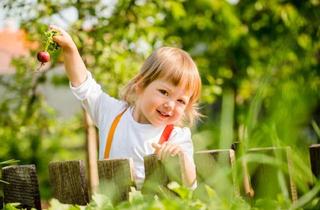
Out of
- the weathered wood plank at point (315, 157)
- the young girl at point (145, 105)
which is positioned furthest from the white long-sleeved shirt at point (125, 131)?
the weathered wood plank at point (315, 157)

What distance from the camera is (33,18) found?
444 centimetres

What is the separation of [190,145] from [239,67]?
438cm

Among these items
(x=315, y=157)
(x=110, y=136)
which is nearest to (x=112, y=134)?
(x=110, y=136)

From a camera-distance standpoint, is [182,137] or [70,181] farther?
[182,137]

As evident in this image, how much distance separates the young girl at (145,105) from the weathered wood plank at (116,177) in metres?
0.42

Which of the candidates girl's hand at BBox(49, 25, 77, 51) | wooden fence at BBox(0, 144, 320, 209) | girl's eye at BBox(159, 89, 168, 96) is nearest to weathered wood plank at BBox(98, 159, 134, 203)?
wooden fence at BBox(0, 144, 320, 209)

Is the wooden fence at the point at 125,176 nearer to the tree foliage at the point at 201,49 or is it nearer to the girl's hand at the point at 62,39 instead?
the tree foliage at the point at 201,49

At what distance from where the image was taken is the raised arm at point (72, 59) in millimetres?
2926

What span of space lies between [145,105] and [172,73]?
0.17m

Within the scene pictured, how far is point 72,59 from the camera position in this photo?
3010 mm

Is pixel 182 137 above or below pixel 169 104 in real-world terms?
below

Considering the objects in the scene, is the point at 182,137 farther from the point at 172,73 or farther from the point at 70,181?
the point at 70,181

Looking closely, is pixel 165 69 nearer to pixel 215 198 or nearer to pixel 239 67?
pixel 215 198

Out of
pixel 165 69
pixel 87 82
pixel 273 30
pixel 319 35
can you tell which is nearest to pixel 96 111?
pixel 87 82
